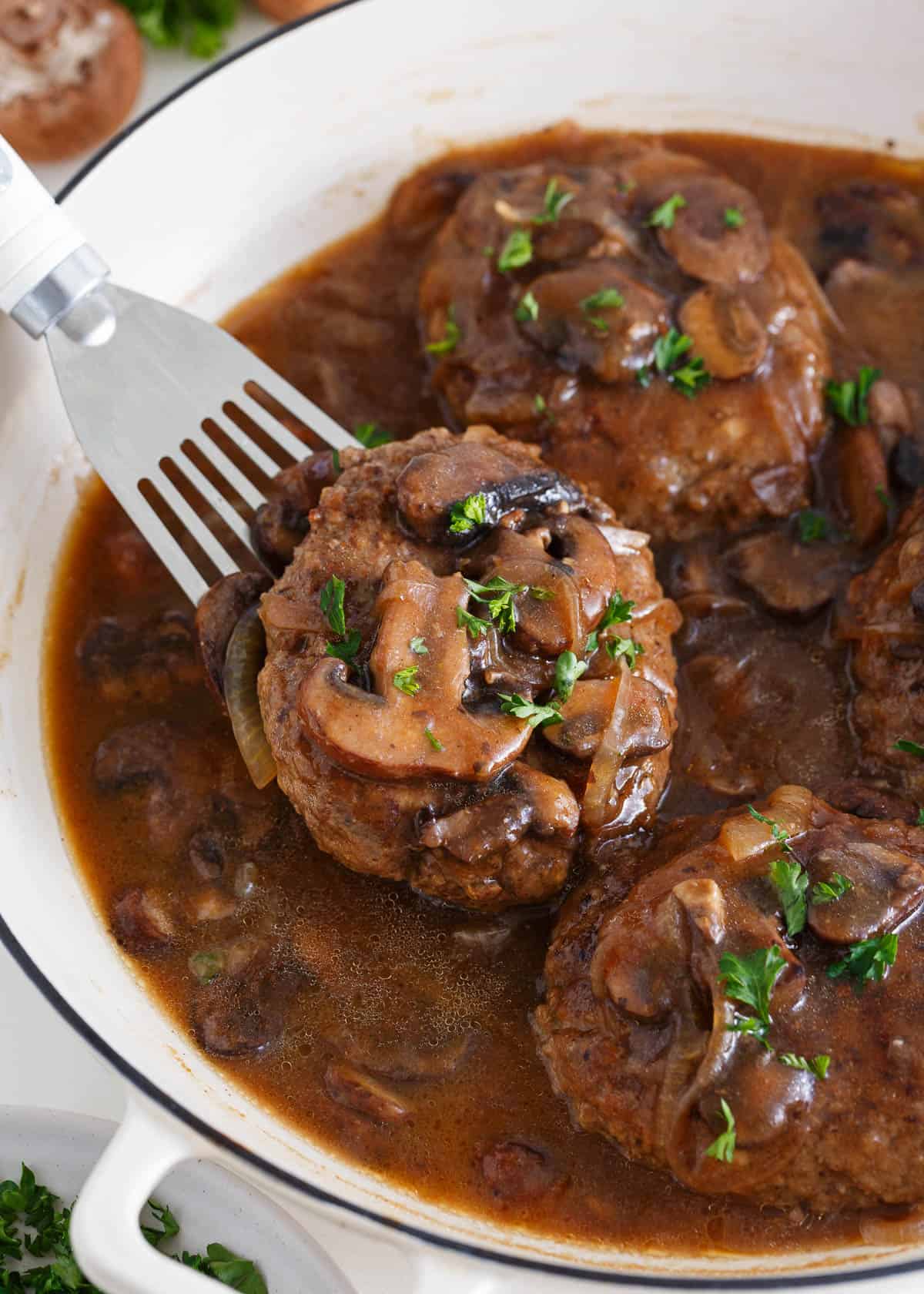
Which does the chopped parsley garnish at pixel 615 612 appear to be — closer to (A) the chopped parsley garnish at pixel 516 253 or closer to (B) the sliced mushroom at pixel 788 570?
(B) the sliced mushroom at pixel 788 570

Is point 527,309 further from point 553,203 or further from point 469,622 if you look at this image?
point 469,622

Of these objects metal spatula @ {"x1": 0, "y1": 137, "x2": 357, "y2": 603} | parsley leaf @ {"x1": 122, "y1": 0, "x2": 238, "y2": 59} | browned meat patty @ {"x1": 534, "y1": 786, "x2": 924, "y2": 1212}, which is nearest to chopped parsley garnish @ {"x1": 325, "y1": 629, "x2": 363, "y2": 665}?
metal spatula @ {"x1": 0, "y1": 137, "x2": 357, "y2": 603}

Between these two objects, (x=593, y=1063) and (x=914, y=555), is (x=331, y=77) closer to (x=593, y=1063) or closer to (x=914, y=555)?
(x=914, y=555)

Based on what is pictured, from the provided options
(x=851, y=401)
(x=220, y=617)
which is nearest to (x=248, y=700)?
(x=220, y=617)

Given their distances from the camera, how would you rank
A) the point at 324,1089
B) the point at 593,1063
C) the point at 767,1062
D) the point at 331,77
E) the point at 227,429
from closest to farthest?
the point at 767,1062 → the point at 593,1063 → the point at 324,1089 → the point at 227,429 → the point at 331,77

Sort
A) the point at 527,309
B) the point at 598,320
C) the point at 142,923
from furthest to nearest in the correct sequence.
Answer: the point at 527,309 → the point at 598,320 → the point at 142,923

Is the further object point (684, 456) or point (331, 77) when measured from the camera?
point (331, 77)

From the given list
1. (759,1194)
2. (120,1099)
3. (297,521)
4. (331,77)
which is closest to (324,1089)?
(120,1099)
